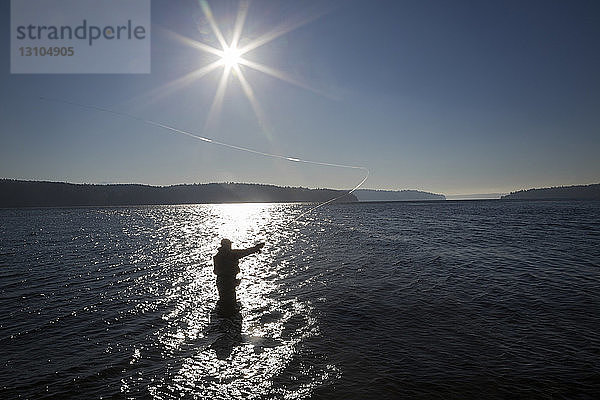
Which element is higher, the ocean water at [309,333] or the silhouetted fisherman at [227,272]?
the silhouetted fisherman at [227,272]

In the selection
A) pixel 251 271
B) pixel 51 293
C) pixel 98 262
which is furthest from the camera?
pixel 98 262

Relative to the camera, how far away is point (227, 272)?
12.6 m

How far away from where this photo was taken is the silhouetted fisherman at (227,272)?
40.9ft

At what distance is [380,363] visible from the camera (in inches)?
342

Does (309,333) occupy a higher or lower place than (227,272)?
lower

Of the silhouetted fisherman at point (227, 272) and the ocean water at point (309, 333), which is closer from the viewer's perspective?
the ocean water at point (309, 333)

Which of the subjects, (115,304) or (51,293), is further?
(51,293)

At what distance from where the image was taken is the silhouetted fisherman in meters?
12.5

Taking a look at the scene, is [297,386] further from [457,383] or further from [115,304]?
[115,304]

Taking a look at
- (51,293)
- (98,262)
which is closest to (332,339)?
(51,293)

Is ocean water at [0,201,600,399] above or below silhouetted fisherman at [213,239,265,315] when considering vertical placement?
below

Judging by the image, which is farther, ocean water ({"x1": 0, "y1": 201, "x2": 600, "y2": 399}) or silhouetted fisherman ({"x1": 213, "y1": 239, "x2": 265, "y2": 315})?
silhouetted fisherman ({"x1": 213, "y1": 239, "x2": 265, "y2": 315})

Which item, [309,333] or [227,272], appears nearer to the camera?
[309,333]

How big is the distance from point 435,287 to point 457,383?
9.50 metres
